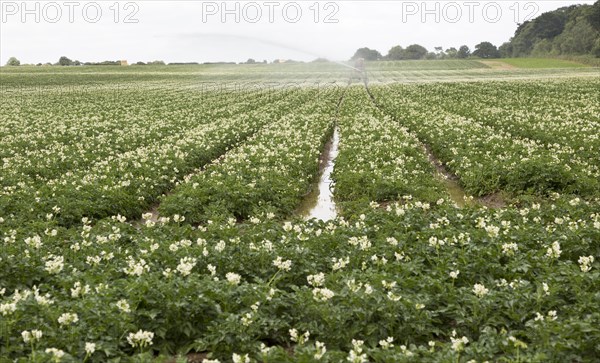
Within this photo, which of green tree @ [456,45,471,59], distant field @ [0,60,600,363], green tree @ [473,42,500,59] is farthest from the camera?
green tree @ [456,45,471,59]

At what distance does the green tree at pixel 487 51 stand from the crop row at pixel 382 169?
6357 inches

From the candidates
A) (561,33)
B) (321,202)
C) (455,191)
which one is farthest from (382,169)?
(561,33)

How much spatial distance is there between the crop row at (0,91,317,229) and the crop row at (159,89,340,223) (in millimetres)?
788

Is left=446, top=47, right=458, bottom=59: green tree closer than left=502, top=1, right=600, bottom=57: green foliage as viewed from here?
No

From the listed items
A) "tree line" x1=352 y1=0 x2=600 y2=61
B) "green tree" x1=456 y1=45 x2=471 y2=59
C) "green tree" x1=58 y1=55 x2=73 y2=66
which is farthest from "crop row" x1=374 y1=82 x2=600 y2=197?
"green tree" x1=456 y1=45 x2=471 y2=59

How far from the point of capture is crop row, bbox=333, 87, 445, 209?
12.1 m

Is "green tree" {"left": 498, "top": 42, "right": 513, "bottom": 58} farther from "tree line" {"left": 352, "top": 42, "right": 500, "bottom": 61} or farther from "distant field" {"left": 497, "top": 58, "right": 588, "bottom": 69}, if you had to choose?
"distant field" {"left": 497, "top": 58, "right": 588, "bottom": 69}

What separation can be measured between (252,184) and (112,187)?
3.18 m

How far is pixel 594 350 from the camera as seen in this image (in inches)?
202

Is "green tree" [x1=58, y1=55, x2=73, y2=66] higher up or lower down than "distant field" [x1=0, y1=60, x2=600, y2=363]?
higher up

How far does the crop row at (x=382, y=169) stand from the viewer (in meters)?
12.1

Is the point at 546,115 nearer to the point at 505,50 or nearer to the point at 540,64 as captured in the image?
the point at 540,64

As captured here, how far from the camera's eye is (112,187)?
1185 centimetres

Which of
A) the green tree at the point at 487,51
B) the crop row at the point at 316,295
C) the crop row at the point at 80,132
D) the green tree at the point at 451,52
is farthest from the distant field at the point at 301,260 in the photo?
the green tree at the point at 451,52
